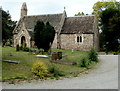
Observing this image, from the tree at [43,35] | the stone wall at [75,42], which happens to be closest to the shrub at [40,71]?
the tree at [43,35]

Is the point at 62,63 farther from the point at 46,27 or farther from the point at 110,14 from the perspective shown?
the point at 110,14

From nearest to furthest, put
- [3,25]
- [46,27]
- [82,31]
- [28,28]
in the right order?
[3,25]
[46,27]
[82,31]
[28,28]

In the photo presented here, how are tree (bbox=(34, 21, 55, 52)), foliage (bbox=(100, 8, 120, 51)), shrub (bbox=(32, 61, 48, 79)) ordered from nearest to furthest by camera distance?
shrub (bbox=(32, 61, 48, 79)), tree (bbox=(34, 21, 55, 52)), foliage (bbox=(100, 8, 120, 51))

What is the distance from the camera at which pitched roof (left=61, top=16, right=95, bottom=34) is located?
37131 mm

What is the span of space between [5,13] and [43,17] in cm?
2561

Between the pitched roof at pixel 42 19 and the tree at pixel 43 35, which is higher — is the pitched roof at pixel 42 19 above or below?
above

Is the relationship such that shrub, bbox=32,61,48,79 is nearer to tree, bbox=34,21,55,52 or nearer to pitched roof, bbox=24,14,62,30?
tree, bbox=34,21,55,52

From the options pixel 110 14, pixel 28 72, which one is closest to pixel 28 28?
pixel 110 14

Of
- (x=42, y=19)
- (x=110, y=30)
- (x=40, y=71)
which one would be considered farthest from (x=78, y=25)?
(x=40, y=71)

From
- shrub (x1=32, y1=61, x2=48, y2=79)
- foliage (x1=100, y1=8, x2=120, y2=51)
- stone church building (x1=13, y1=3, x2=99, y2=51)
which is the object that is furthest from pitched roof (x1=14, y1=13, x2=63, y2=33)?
shrub (x1=32, y1=61, x2=48, y2=79)

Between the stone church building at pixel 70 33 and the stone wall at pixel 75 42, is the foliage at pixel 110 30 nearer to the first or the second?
the stone church building at pixel 70 33

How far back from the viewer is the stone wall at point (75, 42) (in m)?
37.0

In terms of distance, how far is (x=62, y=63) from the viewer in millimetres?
17922

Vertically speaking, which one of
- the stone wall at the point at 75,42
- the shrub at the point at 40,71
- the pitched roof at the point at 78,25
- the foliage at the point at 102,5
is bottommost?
the shrub at the point at 40,71
